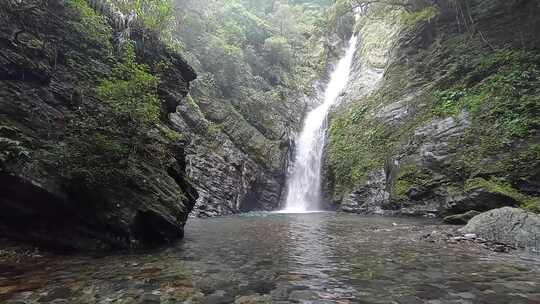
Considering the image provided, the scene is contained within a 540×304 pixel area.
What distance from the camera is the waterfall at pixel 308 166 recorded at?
20.8 meters

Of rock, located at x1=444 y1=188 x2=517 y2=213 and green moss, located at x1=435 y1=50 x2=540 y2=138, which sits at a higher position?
green moss, located at x1=435 y1=50 x2=540 y2=138

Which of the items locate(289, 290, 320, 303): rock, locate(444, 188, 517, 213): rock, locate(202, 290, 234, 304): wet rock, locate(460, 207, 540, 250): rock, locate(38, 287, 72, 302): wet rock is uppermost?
locate(444, 188, 517, 213): rock

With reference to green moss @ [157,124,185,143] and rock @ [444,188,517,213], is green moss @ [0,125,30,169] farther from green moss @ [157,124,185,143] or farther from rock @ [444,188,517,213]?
rock @ [444,188,517,213]

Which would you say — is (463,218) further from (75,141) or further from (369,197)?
(75,141)

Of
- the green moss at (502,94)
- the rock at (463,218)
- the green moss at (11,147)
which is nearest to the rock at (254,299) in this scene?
the green moss at (11,147)

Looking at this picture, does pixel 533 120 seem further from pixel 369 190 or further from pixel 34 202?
pixel 34 202

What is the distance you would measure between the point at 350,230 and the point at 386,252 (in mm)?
3327

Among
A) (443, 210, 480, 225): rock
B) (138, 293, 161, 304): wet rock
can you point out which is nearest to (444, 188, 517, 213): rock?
(443, 210, 480, 225): rock

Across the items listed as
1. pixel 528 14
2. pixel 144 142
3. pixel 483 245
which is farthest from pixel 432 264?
pixel 528 14

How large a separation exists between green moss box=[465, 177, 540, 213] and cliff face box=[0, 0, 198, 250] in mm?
9249

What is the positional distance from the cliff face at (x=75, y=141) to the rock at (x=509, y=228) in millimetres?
6731

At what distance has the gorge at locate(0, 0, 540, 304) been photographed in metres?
4.75

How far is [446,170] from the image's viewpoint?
1317cm

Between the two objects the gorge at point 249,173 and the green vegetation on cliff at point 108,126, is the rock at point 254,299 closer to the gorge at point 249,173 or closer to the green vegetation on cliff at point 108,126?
the gorge at point 249,173
